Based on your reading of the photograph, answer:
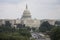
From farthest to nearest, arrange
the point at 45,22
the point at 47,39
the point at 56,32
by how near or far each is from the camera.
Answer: the point at 45,22
the point at 47,39
the point at 56,32

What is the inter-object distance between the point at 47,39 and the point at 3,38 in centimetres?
335

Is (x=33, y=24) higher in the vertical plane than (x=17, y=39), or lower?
lower

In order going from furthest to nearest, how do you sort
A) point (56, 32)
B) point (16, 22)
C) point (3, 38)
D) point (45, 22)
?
point (16, 22) < point (45, 22) < point (56, 32) < point (3, 38)

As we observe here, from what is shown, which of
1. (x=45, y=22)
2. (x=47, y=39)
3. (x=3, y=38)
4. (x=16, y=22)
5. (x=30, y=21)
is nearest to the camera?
(x=3, y=38)

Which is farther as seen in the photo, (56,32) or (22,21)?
(22,21)

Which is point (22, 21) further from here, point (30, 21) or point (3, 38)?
point (3, 38)

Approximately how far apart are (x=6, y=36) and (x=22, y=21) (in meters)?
18.1

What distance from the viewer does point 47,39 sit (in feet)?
41.3

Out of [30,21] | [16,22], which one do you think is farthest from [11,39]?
[30,21]

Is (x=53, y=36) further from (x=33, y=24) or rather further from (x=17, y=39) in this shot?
(x=33, y=24)

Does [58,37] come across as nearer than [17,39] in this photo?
No

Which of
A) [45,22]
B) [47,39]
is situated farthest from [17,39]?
[45,22]

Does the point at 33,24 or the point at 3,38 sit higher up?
the point at 3,38

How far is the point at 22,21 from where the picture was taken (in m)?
28.0
